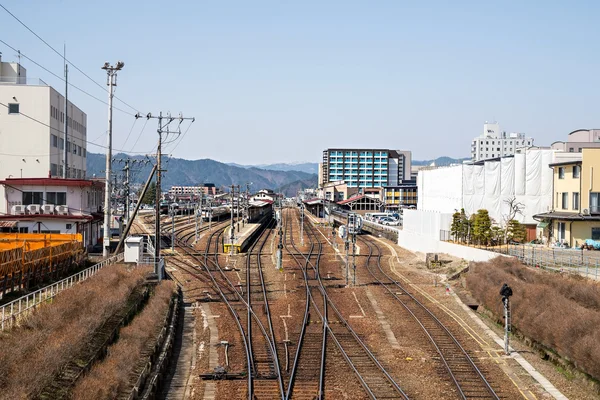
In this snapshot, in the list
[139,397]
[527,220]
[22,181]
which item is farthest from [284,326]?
[527,220]

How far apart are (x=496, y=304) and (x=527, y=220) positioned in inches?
794

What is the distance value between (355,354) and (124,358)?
5.82 m

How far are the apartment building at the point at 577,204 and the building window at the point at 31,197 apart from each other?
86.9ft

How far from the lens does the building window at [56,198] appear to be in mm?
31891

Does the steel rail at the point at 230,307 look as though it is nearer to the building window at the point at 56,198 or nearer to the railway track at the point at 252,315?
the railway track at the point at 252,315

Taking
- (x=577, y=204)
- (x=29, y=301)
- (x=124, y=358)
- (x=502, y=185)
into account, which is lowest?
(x=124, y=358)

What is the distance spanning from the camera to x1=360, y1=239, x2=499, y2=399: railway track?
43.0 feet

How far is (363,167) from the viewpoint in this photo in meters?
169

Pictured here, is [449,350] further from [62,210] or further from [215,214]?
[215,214]

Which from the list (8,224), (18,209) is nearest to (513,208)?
(18,209)

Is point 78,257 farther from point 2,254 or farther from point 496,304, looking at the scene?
point 496,304

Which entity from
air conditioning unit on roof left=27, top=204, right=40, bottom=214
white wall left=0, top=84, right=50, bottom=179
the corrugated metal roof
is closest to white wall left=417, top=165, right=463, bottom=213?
air conditioning unit on roof left=27, top=204, right=40, bottom=214

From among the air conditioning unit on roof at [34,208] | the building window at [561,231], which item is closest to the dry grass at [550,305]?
the building window at [561,231]

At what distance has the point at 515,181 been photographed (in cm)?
4006
